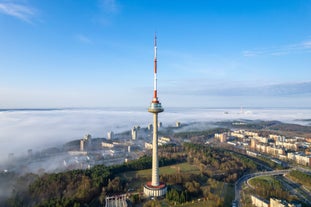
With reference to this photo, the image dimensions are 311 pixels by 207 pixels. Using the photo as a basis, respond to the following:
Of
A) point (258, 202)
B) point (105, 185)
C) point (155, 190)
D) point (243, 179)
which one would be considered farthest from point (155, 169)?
point (243, 179)

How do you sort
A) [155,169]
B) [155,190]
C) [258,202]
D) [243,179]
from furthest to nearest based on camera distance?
[243,179], [155,169], [155,190], [258,202]

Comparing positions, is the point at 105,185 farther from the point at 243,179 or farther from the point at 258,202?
the point at 243,179

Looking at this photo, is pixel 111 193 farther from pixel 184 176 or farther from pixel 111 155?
pixel 111 155

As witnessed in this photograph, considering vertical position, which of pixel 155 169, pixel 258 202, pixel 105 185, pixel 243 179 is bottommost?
pixel 243 179

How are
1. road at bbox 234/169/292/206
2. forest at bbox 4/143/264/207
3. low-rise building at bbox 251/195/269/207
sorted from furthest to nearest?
road at bbox 234/169/292/206 → forest at bbox 4/143/264/207 → low-rise building at bbox 251/195/269/207

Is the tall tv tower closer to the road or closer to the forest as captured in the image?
the forest

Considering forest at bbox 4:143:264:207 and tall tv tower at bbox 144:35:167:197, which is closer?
forest at bbox 4:143:264:207

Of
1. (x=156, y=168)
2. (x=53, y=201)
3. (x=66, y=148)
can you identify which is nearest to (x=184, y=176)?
(x=156, y=168)

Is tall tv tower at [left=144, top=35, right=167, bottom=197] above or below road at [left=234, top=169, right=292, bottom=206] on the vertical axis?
above

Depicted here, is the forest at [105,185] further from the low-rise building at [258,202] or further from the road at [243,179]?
the low-rise building at [258,202]

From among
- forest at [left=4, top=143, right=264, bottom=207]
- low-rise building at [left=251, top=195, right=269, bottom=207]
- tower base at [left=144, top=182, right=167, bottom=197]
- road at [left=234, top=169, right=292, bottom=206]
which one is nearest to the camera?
low-rise building at [left=251, top=195, right=269, bottom=207]

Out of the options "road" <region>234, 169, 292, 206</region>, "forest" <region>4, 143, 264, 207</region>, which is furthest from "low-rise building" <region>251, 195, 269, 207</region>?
"forest" <region>4, 143, 264, 207</region>

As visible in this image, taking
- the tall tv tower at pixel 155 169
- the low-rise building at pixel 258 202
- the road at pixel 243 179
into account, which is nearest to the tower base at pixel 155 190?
the tall tv tower at pixel 155 169
